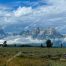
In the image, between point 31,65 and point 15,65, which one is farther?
point 31,65

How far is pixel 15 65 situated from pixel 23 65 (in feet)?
3.81

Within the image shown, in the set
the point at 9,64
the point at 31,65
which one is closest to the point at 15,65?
the point at 9,64

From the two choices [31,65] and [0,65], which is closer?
[0,65]

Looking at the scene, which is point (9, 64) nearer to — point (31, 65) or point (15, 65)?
point (15, 65)

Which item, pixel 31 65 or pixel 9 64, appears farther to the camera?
pixel 31 65

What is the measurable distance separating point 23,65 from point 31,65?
1.74m

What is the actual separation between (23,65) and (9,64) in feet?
4.34

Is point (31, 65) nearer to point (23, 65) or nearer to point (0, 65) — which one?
point (23, 65)

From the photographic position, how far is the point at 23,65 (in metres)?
30.0

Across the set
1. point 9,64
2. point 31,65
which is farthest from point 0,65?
point 31,65

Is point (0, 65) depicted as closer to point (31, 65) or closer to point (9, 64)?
point (9, 64)

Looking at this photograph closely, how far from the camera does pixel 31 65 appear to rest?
104 ft

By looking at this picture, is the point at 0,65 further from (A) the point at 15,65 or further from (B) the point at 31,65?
(B) the point at 31,65

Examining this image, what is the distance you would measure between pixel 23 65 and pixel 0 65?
2222mm
